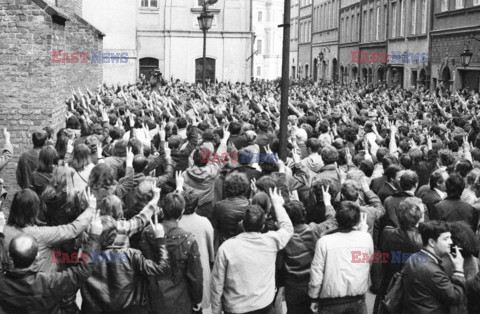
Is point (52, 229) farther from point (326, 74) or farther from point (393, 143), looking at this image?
point (326, 74)

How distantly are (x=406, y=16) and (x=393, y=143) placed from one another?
1124 inches

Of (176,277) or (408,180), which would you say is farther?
(408,180)

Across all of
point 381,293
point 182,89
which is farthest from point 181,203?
point 182,89

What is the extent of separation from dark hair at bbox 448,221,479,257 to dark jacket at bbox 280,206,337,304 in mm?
1089

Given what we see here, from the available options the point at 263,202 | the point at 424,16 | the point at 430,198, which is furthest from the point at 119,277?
the point at 424,16

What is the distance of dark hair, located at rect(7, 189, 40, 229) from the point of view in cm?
523

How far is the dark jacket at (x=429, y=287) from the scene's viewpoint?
4695 millimetres

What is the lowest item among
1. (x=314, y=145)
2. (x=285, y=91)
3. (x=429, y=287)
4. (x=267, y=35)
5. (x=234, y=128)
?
(x=429, y=287)

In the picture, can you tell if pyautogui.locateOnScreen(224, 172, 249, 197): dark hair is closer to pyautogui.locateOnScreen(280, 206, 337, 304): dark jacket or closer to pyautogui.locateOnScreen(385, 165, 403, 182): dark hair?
pyautogui.locateOnScreen(280, 206, 337, 304): dark jacket

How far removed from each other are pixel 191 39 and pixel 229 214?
31005 millimetres

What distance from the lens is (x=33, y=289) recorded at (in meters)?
4.42

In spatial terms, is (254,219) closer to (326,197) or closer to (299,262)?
(299,262)

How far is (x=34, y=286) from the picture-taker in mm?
4426

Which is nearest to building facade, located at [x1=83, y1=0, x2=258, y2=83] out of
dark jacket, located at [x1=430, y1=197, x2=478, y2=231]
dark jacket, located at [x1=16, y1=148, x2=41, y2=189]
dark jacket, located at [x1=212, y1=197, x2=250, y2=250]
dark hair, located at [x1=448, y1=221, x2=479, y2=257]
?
dark jacket, located at [x1=16, y1=148, x2=41, y2=189]
